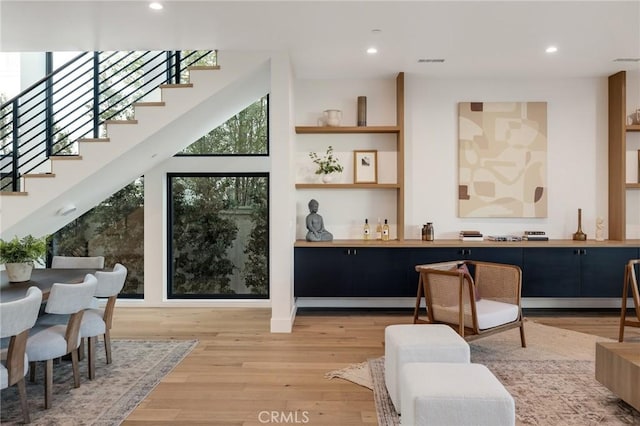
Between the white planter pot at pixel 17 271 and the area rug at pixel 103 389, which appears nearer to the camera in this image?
the area rug at pixel 103 389

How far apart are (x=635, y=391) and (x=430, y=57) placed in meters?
3.53

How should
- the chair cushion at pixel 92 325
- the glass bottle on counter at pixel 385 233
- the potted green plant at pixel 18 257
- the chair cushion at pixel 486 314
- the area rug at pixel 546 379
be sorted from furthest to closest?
the glass bottle on counter at pixel 385 233 < the chair cushion at pixel 486 314 < the potted green plant at pixel 18 257 < the chair cushion at pixel 92 325 < the area rug at pixel 546 379

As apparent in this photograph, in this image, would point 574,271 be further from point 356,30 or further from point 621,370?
point 356,30

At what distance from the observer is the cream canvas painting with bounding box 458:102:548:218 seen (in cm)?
566

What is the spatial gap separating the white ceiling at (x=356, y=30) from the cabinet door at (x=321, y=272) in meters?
2.09

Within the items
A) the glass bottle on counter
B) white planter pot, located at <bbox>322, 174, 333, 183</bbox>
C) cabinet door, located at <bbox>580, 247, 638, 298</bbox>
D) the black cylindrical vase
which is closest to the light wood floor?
cabinet door, located at <bbox>580, 247, 638, 298</bbox>

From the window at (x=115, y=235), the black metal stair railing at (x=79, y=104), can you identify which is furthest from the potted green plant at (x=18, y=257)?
the window at (x=115, y=235)

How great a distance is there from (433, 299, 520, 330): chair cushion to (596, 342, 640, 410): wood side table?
86cm

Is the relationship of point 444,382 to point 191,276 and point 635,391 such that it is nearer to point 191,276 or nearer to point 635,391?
point 635,391

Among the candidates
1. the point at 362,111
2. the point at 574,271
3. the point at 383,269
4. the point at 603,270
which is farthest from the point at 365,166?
the point at 603,270

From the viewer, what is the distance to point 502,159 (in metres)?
5.67

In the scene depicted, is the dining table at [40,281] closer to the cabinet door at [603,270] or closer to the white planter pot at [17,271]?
the white planter pot at [17,271]

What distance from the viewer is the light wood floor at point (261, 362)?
291 centimetres

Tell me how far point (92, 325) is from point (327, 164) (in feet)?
10.2
